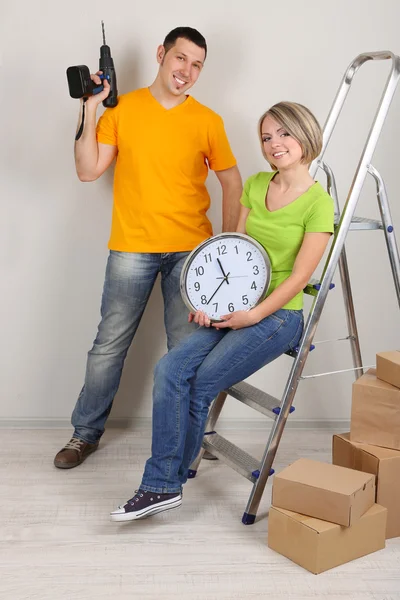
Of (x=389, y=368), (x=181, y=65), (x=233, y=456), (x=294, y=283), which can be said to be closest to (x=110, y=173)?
(x=181, y=65)

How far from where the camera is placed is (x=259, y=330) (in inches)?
98.3

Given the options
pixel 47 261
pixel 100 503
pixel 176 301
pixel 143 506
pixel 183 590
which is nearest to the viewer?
pixel 183 590

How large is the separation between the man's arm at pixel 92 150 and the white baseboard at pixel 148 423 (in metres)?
1.06

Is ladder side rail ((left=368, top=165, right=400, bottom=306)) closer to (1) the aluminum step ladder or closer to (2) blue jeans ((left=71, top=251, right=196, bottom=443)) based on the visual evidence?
(1) the aluminum step ladder

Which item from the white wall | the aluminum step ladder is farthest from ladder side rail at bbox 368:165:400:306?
the white wall

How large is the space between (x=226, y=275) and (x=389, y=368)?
1.93 feet

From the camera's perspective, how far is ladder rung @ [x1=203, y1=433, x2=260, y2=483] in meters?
2.61

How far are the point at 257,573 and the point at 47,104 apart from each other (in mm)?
1889

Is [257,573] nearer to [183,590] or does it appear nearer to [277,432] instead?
[183,590]

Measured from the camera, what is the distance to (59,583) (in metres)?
2.16

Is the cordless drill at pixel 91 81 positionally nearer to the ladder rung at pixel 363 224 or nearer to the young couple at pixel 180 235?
the young couple at pixel 180 235

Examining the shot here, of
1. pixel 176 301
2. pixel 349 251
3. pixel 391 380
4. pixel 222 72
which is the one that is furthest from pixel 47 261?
pixel 391 380

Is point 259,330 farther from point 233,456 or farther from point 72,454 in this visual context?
point 72,454

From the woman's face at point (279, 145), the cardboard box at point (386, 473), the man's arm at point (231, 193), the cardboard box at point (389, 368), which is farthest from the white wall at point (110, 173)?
the cardboard box at point (386, 473)
